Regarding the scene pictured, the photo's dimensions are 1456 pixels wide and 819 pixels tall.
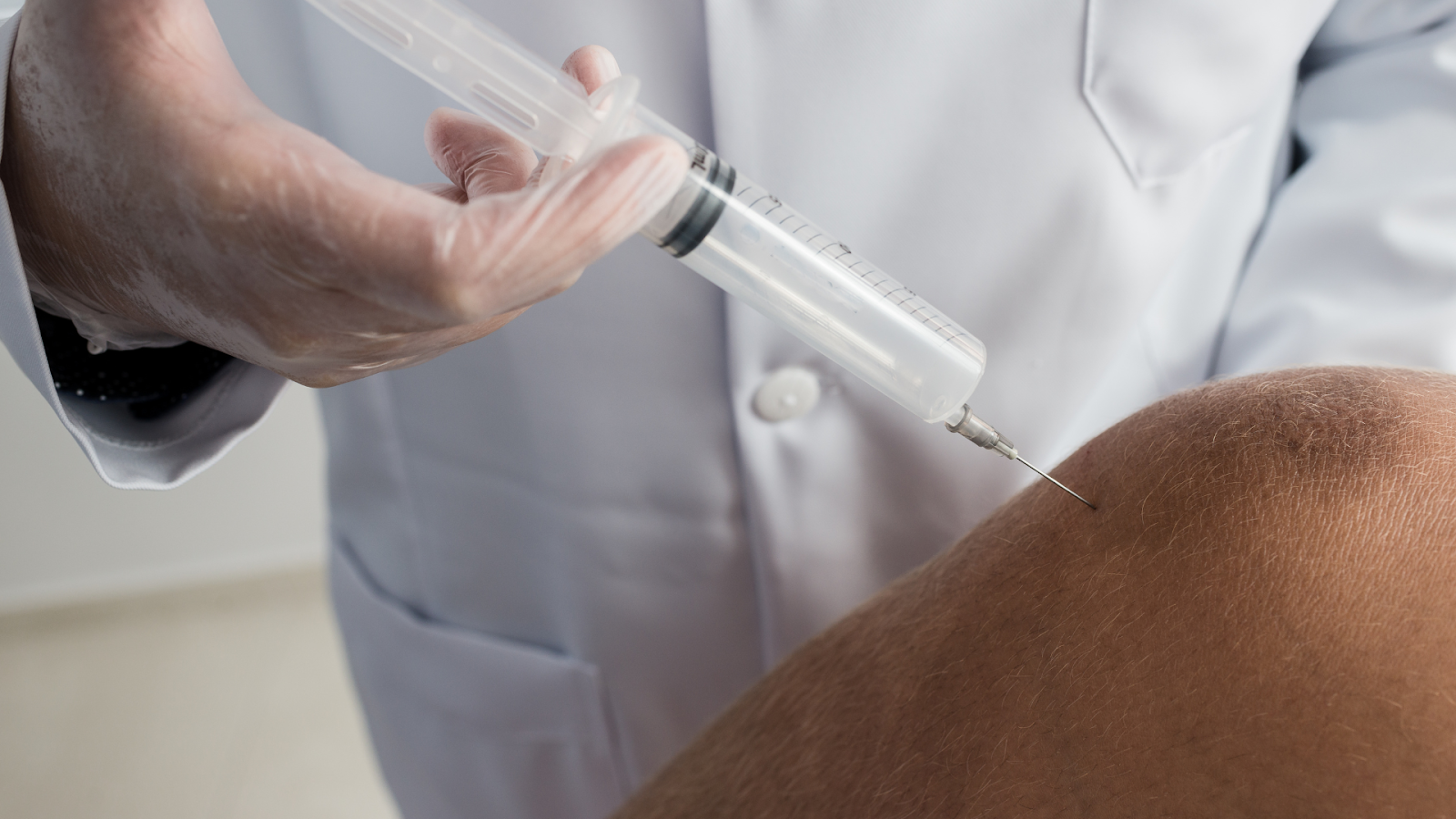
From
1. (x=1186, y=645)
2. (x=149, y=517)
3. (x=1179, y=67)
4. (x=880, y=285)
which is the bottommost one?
(x=149, y=517)

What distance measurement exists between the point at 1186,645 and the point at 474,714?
0.80 meters

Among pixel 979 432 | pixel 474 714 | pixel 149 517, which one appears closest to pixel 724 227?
pixel 979 432

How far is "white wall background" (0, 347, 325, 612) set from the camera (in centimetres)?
246

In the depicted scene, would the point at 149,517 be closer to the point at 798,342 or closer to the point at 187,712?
the point at 187,712

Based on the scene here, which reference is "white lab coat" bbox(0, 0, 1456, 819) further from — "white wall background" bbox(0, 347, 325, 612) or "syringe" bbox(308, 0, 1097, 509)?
"white wall background" bbox(0, 347, 325, 612)

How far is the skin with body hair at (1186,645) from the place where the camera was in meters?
0.55

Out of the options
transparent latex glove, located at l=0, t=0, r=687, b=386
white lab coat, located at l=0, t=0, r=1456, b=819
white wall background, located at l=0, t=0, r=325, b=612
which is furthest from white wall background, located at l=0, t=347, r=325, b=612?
transparent latex glove, located at l=0, t=0, r=687, b=386

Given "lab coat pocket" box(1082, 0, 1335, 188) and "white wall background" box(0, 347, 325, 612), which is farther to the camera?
"white wall background" box(0, 347, 325, 612)

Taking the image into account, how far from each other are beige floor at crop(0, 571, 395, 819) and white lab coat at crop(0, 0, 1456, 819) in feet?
5.41

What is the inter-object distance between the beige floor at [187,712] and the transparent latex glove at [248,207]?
2.14 meters

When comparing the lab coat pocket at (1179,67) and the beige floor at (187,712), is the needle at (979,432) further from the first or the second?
the beige floor at (187,712)

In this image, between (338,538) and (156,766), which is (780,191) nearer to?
(338,538)

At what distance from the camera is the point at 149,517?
2.58m

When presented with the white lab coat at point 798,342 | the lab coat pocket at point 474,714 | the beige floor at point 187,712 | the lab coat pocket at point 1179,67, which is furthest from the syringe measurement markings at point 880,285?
the beige floor at point 187,712
